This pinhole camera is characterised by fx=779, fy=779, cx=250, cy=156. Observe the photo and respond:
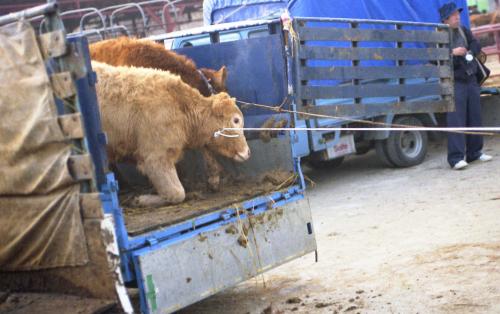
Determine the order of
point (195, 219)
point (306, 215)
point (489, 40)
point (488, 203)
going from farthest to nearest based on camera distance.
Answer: point (489, 40) → point (488, 203) → point (306, 215) → point (195, 219)

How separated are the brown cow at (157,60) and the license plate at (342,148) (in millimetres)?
4070

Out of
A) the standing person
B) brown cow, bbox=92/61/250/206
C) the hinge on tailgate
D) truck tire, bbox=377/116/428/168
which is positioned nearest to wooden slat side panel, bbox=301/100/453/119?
the standing person

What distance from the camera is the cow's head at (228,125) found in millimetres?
6273

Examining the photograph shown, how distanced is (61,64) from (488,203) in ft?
18.6

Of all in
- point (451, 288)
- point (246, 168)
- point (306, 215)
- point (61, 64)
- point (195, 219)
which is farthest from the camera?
point (246, 168)

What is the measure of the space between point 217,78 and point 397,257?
2279 mm

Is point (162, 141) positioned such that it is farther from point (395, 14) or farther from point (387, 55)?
point (395, 14)

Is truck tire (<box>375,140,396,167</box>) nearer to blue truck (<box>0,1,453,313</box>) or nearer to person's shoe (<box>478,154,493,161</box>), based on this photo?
person's shoe (<box>478,154,493,161</box>)

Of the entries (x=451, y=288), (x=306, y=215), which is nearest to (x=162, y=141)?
(x=306, y=215)

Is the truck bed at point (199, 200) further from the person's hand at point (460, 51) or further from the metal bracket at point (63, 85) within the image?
the person's hand at point (460, 51)

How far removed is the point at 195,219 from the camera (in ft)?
17.4

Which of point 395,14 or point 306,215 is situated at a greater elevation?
point 395,14

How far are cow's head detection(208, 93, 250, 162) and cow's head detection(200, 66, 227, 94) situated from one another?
2.40 ft

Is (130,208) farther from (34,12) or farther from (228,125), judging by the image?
(34,12)
